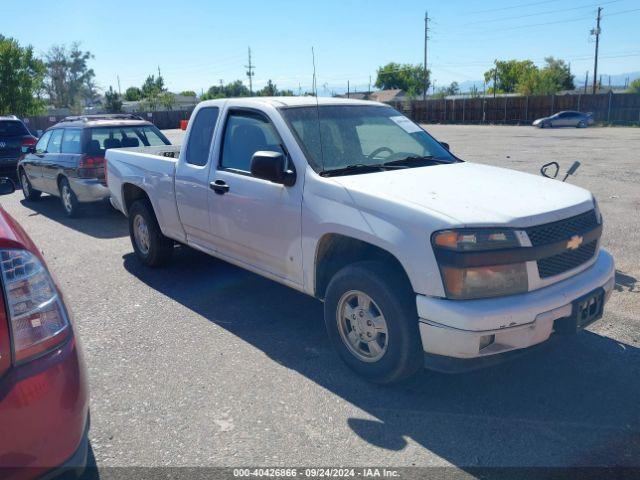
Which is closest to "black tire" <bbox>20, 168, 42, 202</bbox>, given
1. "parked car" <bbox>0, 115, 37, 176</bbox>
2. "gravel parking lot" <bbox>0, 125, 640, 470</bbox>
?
"parked car" <bbox>0, 115, 37, 176</bbox>

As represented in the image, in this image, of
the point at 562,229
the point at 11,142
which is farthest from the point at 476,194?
the point at 11,142

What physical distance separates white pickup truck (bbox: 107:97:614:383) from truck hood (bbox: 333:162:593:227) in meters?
0.01

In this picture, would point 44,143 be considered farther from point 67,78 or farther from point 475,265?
point 67,78

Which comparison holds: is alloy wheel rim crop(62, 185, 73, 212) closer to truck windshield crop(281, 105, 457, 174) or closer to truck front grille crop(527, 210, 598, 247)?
truck windshield crop(281, 105, 457, 174)

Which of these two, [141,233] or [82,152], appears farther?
[82,152]

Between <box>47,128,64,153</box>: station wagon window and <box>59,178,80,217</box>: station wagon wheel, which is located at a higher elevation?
<box>47,128,64,153</box>: station wagon window

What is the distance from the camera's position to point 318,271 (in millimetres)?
4164

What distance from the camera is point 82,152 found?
31.0ft

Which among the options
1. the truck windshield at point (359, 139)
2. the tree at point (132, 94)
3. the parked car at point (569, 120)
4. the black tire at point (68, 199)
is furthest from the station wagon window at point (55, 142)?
the tree at point (132, 94)

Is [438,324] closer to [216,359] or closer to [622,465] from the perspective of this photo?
[622,465]

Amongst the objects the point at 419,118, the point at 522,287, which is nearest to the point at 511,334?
the point at 522,287

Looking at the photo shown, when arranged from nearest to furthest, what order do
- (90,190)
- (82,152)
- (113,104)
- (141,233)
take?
(141,233) < (90,190) < (82,152) < (113,104)

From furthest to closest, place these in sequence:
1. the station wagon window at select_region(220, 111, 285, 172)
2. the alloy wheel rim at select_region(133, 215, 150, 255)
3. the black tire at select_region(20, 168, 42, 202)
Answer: the black tire at select_region(20, 168, 42, 202) < the alloy wheel rim at select_region(133, 215, 150, 255) < the station wagon window at select_region(220, 111, 285, 172)

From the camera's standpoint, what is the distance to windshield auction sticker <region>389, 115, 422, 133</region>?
16.7 feet
